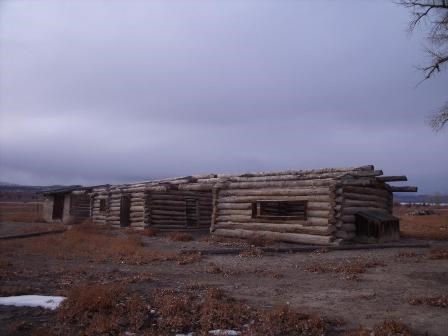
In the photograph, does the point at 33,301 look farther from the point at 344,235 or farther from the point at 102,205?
the point at 102,205

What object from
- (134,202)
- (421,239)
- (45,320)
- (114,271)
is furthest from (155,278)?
(134,202)

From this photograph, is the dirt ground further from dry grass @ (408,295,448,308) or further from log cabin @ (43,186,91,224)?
log cabin @ (43,186,91,224)

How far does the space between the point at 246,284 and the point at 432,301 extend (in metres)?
3.84

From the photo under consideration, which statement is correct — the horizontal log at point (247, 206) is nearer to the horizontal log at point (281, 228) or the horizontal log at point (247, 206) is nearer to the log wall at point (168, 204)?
the horizontal log at point (281, 228)

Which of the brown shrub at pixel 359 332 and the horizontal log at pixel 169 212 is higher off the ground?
the horizontal log at pixel 169 212

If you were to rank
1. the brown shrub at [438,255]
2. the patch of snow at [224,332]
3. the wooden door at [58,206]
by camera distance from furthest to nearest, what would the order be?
the wooden door at [58,206]
the brown shrub at [438,255]
the patch of snow at [224,332]

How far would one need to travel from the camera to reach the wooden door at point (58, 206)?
37062 millimetres

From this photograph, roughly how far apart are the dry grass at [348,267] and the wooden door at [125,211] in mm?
17945

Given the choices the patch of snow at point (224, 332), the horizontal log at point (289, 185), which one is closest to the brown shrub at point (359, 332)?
the patch of snow at point (224, 332)

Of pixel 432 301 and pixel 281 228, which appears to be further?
pixel 281 228

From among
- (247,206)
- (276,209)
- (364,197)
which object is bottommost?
(276,209)

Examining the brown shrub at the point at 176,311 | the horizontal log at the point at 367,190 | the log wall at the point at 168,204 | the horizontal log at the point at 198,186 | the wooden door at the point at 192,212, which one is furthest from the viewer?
the wooden door at the point at 192,212

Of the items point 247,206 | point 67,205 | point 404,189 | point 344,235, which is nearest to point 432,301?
point 344,235

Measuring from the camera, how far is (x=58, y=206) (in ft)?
123
